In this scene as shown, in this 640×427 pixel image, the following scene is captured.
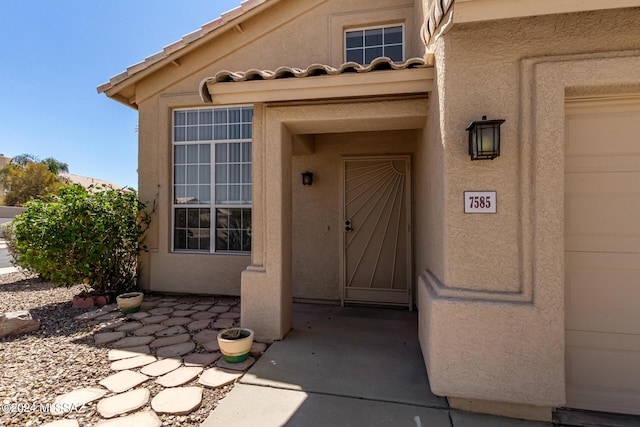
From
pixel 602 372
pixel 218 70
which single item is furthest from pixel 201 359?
→ pixel 218 70

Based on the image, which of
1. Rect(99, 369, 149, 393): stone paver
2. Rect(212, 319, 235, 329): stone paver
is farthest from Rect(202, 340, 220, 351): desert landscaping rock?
Rect(99, 369, 149, 393): stone paver

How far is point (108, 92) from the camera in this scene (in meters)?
7.84

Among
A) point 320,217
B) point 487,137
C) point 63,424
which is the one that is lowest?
point 63,424

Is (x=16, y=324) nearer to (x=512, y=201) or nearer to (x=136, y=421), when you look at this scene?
(x=136, y=421)

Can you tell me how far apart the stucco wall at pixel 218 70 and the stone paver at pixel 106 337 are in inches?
94.5

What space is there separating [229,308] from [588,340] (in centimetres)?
606

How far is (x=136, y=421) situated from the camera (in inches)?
122

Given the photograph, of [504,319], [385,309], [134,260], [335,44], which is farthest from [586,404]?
[134,260]

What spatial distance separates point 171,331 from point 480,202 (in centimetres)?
541

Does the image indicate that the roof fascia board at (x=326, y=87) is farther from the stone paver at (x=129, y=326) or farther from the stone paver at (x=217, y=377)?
the stone paver at (x=129, y=326)

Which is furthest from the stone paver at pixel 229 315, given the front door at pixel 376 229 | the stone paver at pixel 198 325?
the front door at pixel 376 229

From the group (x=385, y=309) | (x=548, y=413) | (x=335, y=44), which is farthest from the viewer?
(x=335, y=44)

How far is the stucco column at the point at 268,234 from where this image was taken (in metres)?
4.79

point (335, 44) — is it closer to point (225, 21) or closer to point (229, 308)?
point (225, 21)
